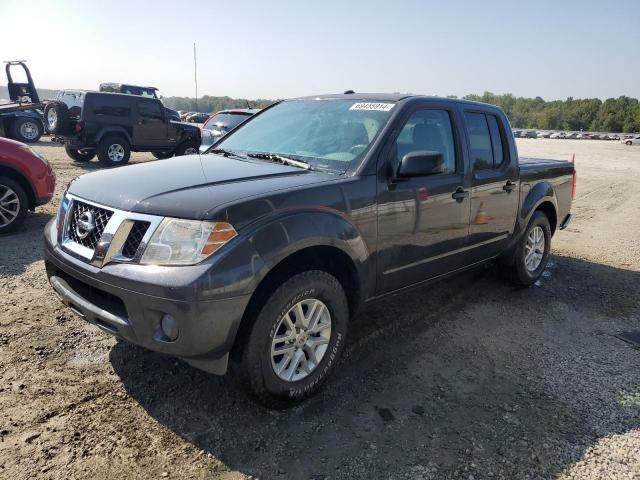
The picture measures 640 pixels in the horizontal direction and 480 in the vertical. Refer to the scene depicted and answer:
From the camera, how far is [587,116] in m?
116

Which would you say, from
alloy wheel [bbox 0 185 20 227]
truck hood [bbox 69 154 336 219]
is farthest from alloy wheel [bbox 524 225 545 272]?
alloy wheel [bbox 0 185 20 227]

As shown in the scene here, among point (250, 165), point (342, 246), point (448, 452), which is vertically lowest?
point (448, 452)

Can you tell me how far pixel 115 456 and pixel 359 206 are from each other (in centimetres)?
192

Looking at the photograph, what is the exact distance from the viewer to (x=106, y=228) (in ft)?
8.57

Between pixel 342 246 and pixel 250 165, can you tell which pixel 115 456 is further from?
pixel 250 165

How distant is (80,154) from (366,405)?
44.4ft

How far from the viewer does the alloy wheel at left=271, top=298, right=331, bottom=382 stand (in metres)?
2.82

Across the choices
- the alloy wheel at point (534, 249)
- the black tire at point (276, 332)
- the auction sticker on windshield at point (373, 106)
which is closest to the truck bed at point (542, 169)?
the alloy wheel at point (534, 249)

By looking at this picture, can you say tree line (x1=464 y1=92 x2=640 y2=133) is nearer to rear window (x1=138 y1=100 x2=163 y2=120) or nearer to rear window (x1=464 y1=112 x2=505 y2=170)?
rear window (x1=138 y1=100 x2=163 y2=120)

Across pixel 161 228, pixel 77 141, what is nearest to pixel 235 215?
pixel 161 228

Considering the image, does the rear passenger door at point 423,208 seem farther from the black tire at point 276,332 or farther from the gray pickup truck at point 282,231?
the black tire at point 276,332

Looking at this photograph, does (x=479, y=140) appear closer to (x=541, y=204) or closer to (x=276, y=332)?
(x=541, y=204)

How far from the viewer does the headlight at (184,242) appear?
2.43m

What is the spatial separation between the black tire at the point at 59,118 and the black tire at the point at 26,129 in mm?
6055
